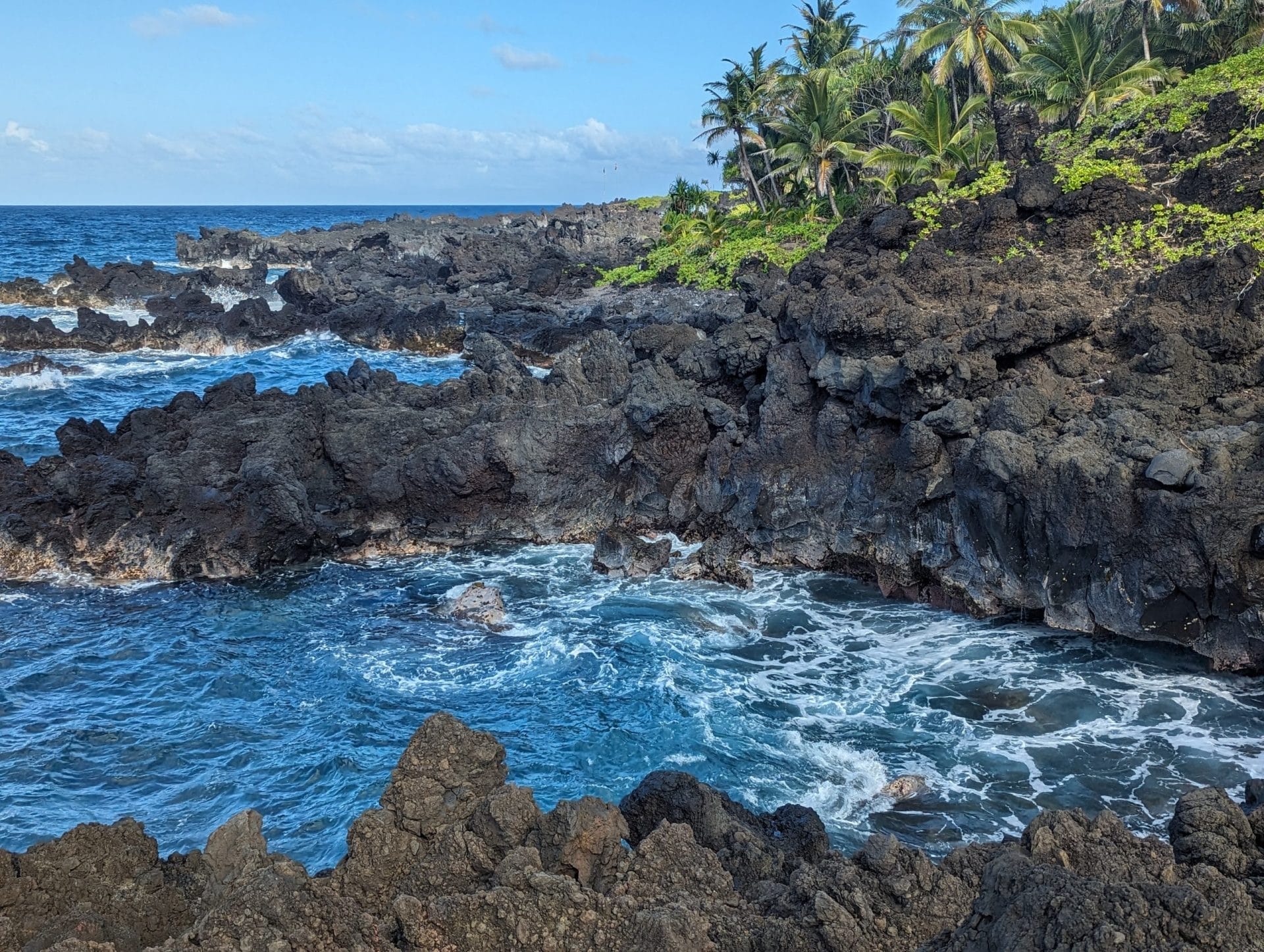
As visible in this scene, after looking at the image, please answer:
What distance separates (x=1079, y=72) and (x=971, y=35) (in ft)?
13.3

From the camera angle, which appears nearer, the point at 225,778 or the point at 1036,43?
the point at 225,778

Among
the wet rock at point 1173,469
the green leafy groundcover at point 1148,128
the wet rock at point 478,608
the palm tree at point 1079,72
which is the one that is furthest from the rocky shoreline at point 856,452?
the palm tree at point 1079,72

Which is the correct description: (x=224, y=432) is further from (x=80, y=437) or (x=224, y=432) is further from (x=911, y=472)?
(x=911, y=472)

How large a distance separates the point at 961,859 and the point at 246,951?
19.5 feet

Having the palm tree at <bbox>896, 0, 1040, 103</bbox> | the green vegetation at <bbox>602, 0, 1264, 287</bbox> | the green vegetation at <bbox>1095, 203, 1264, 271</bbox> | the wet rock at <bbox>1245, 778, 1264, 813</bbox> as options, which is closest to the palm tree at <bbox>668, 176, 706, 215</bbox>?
the green vegetation at <bbox>602, 0, 1264, 287</bbox>

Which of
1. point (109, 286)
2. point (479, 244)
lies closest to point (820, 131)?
point (479, 244)

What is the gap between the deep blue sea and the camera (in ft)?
44.7

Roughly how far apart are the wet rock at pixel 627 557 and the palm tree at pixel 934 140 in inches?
766

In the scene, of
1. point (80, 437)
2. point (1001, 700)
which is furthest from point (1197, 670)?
point (80, 437)

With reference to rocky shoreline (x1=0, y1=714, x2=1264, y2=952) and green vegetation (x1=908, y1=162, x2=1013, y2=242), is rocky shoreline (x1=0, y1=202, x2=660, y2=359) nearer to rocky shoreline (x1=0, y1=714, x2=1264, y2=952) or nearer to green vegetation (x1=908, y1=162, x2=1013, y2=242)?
green vegetation (x1=908, y1=162, x2=1013, y2=242)

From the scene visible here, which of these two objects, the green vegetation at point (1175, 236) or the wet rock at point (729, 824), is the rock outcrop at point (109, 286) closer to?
the green vegetation at point (1175, 236)

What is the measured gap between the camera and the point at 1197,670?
52.6 ft

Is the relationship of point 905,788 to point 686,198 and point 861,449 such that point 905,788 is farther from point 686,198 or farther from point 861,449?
point 686,198

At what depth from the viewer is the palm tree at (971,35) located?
36812mm
